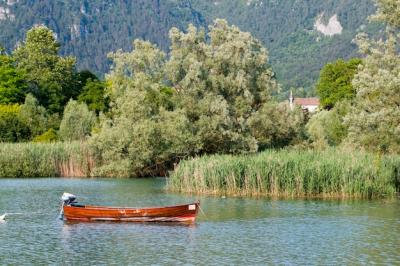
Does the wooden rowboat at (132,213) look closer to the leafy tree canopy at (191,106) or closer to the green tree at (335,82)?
the leafy tree canopy at (191,106)

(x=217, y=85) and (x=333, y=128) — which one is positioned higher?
(x=217, y=85)

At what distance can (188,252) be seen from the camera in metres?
27.4

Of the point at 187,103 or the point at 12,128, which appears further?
the point at 12,128

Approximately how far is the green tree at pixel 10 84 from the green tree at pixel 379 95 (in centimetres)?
5571

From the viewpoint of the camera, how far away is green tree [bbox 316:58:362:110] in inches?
4387

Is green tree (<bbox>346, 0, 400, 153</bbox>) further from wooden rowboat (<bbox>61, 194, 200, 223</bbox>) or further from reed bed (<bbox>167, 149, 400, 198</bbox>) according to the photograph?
wooden rowboat (<bbox>61, 194, 200, 223</bbox>)

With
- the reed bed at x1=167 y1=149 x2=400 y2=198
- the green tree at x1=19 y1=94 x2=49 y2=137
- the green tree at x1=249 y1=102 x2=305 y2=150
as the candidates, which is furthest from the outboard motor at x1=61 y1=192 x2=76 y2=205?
the green tree at x1=19 y1=94 x2=49 y2=137

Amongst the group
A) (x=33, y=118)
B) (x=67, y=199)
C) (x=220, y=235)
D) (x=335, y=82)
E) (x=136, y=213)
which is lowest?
(x=220, y=235)

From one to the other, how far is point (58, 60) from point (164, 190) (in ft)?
203

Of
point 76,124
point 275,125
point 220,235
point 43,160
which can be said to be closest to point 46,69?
point 76,124

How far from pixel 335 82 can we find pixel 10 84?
47.2 metres

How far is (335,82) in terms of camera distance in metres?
114

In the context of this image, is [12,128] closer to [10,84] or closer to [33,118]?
[33,118]

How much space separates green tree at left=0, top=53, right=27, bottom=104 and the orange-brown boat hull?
6245 centimetres
